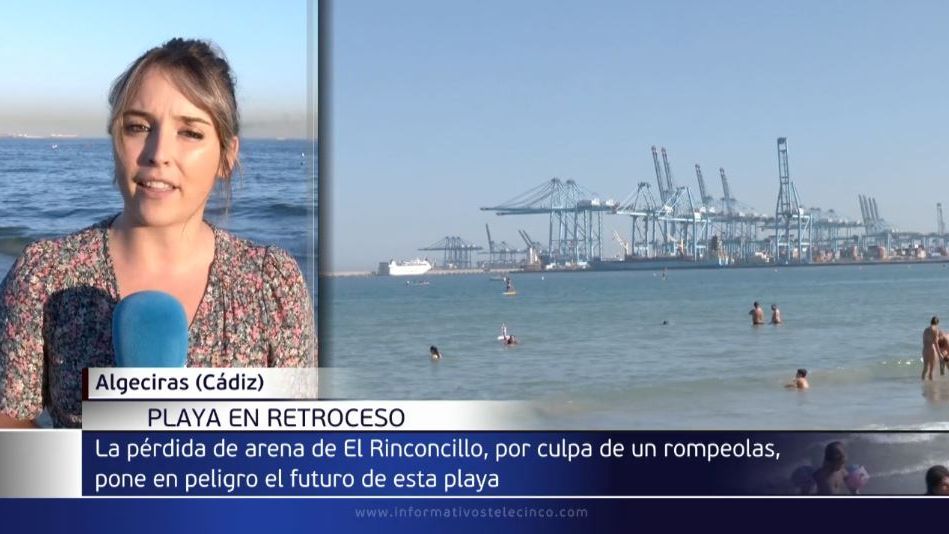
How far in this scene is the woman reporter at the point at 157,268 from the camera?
1.77m

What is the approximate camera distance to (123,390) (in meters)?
1.72

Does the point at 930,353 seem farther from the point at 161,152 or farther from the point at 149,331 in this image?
the point at 149,331

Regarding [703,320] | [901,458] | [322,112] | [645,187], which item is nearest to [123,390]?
[322,112]

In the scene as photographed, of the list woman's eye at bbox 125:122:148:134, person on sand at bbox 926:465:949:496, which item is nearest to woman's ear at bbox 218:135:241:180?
woman's eye at bbox 125:122:148:134

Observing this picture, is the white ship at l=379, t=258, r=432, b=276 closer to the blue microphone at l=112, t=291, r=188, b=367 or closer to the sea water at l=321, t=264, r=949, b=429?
the sea water at l=321, t=264, r=949, b=429

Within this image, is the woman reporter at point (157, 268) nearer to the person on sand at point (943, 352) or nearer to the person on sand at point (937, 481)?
the person on sand at point (937, 481)

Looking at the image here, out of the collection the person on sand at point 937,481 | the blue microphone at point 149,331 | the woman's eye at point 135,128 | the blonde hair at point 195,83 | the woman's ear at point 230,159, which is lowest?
the person on sand at point 937,481

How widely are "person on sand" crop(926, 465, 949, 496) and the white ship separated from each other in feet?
9.71

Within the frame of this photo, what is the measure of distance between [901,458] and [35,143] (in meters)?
1.53

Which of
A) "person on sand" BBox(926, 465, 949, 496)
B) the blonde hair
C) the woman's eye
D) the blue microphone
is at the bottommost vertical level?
"person on sand" BBox(926, 465, 949, 496)

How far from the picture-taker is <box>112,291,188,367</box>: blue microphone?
1588mm

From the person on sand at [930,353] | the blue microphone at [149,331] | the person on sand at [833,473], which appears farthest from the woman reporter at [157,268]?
the person on sand at [930,353]

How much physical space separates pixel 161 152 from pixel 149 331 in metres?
0.32

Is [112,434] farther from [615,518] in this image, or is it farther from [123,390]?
[615,518]
